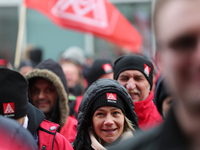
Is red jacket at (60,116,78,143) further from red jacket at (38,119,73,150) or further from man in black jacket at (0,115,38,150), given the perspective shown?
man in black jacket at (0,115,38,150)

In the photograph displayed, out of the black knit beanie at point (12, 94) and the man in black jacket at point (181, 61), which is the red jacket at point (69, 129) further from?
the man in black jacket at point (181, 61)

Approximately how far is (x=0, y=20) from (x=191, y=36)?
51.6 ft

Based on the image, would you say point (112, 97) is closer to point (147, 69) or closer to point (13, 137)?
point (147, 69)

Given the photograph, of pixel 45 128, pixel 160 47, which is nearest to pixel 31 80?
pixel 45 128

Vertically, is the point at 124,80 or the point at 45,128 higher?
the point at 124,80

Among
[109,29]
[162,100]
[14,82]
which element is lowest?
[162,100]

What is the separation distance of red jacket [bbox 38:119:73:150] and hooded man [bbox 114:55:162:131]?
971mm

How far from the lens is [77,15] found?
6.19 metres

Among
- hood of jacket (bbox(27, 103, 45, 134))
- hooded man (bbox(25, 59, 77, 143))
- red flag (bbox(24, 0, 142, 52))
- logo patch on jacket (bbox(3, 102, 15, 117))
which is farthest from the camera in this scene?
red flag (bbox(24, 0, 142, 52))

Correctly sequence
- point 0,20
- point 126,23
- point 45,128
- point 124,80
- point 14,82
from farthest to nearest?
point 0,20 → point 126,23 → point 124,80 → point 45,128 → point 14,82

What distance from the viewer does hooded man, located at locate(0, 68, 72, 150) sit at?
2309 mm

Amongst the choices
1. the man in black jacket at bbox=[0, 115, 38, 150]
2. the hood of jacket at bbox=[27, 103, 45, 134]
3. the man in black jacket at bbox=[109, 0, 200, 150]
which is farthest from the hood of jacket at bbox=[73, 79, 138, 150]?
the man in black jacket at bbox=[109, 0, 200, 150]

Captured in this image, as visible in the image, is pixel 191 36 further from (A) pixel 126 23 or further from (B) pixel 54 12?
(A) pixel 126 23

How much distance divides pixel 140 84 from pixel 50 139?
126 centimetres
